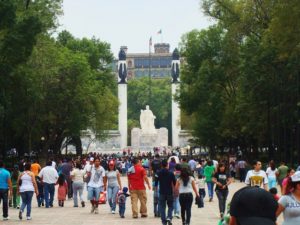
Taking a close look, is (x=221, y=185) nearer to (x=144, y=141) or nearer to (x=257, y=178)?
(x=257, y=178)

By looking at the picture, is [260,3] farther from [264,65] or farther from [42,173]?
[42,173]

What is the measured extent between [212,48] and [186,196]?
5240 centimetres

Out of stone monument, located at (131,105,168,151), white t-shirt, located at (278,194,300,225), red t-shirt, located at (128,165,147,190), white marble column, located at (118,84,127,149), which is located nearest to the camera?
white t-shirt, located at (278,194,300,225)

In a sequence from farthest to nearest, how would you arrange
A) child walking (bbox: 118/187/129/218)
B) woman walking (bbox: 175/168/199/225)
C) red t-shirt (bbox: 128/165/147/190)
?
child walking (bbox: 118/187/129/218), red t-shirt (bbox: 128/165/147/190), woman walking (bbox: 175/168/199/225)

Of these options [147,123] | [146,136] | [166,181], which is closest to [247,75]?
[166,181]

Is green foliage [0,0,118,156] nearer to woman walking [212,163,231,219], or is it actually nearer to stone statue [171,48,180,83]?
woman walking [212,163,231,219]

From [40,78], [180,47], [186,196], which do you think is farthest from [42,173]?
[180,47]

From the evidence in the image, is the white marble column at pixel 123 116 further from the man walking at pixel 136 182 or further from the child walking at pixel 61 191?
the man walking at pixel 136 182

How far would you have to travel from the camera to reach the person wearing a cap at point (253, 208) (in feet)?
23.5

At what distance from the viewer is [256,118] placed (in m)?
52.2

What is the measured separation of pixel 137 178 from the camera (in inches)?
846

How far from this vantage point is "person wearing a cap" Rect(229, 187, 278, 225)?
23.5 feet

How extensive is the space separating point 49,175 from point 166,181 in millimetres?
7039

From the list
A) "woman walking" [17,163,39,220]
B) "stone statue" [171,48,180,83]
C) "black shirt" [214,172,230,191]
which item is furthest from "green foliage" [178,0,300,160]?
"stone statue" [171,48,180,83]
